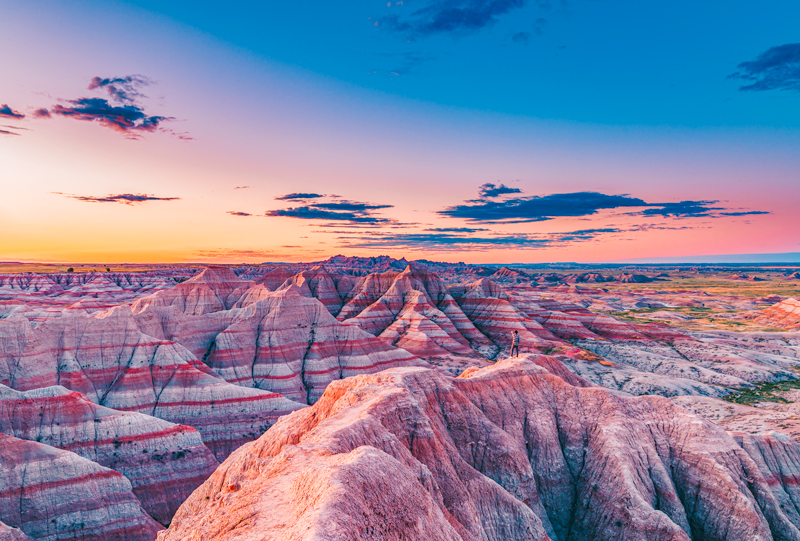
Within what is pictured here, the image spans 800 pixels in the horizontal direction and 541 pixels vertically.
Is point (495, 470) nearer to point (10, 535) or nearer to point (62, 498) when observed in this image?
point (10, 535)

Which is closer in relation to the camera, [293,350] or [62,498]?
[62,498]

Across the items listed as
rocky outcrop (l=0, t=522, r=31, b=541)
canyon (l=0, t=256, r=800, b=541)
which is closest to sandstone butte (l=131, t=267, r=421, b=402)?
canyon (l=0, t=256, r=800, b=541)

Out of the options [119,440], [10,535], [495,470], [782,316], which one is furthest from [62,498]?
[782,316]

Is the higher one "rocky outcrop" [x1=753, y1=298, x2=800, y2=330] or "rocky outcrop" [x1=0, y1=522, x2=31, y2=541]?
"rocky outcrop" [x1=0, y1=522, x2=31, y2=541]

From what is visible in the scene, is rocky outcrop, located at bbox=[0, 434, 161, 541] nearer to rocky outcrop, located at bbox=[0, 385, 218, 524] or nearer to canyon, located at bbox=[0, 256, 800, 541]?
canyon, located at bbox=[0, 256, 800, 541]

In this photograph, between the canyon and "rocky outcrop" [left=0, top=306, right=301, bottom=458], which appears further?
"rocky outcrop" [left=0, top=306, right=301, bottom=458]

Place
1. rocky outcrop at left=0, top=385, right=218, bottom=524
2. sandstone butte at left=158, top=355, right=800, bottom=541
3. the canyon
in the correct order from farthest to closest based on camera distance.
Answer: rocky outcrop at left=0, top=385, right=218, bottom=524, the canyon, sandstone butte at left=158, top=355, right=800, bottom=541

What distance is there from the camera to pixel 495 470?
90.6ft

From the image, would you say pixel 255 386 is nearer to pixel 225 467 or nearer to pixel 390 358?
pixel 390 358

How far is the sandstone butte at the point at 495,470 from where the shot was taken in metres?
14.6

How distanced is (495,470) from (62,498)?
1193 inches

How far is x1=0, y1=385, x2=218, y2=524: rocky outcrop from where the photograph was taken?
3434 centimetres

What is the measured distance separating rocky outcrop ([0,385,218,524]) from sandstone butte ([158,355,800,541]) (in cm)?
1330

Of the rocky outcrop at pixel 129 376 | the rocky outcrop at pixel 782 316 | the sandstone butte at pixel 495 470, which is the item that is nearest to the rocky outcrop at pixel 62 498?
the sandstone butte at pixel 495 470
